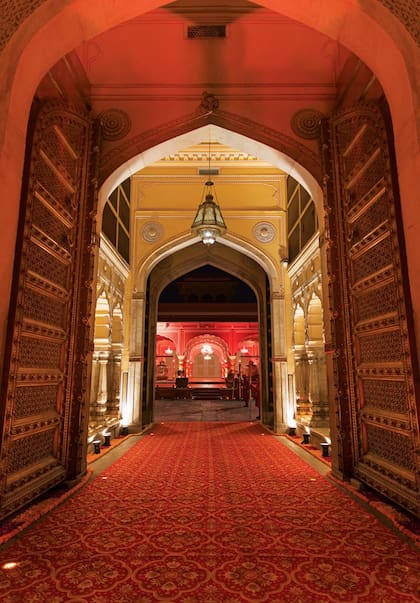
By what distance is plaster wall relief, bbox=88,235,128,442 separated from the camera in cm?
572

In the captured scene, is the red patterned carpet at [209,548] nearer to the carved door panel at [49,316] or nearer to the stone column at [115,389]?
the carved door panel at [49,316]

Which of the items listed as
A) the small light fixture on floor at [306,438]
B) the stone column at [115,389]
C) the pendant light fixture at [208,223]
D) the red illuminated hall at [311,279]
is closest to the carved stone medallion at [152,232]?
the pendant light fixture at [208,223]

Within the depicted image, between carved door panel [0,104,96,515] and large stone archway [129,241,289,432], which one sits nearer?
carved door panel [0,104,96,515]

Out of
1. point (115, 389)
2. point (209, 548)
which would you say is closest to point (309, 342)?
Answer: point (115, 389)

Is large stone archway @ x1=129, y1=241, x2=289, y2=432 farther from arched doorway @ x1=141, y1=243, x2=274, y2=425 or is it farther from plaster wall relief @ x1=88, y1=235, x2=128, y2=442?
plaster wall relief @ x1=88, y1=235, x2=128, y2=442

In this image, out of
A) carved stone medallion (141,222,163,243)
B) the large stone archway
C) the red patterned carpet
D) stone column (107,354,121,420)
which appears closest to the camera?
the red patterned carpet

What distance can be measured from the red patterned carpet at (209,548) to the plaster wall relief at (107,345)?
2.72m

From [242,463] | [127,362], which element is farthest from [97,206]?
[127,362]

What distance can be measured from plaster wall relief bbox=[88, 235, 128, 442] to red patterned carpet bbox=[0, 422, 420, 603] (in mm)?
2719

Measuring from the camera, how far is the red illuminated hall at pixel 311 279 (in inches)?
76.1

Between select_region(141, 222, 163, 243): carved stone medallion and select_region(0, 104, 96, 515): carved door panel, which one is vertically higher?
select_region(141, 222, 163, 243): carved stone medallion

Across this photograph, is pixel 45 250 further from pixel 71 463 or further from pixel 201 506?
pixel 201 506

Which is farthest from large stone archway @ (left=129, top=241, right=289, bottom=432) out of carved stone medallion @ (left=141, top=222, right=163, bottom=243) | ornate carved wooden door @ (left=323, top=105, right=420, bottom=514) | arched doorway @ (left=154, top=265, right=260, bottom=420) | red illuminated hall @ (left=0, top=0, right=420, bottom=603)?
arched doorway @ (left=154, top=265, right=260, bottom=420)

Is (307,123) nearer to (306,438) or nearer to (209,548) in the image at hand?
(209,548)
